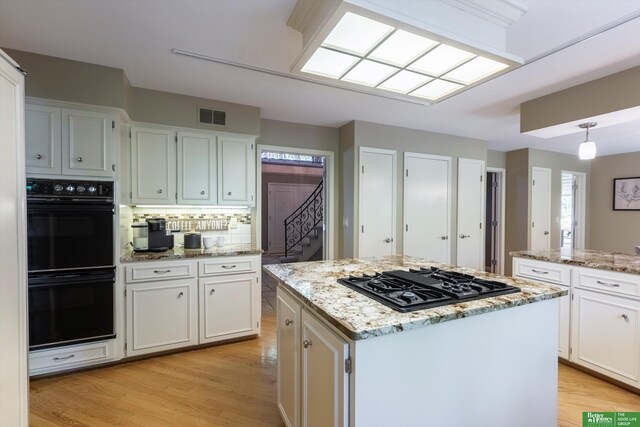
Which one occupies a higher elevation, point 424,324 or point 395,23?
point 395,23

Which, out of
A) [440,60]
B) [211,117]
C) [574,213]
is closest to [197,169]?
[211,117]

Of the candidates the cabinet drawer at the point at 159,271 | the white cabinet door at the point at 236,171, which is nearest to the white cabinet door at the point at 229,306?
the cabinet drawer at the point at 159,271

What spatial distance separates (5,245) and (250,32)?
1.79 metres

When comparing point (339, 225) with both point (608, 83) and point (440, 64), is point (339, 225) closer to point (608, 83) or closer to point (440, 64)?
point (440, 64)

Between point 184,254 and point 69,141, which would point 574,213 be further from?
point 69,141

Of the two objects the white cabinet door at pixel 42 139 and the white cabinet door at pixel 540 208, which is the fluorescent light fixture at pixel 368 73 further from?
the white cabinet door at pixel 540 208

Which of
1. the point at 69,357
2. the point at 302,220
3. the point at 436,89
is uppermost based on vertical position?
the point at 436,89

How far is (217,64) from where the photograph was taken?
2449mm

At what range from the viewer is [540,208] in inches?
218

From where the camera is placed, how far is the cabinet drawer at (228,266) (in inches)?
113

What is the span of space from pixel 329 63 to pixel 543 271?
2.62 meters

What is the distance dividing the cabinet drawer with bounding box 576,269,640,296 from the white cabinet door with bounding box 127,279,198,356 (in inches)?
133

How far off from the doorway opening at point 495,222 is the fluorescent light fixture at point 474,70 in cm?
449

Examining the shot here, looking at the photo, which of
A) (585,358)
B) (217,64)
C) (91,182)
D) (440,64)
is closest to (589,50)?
(440,64)
